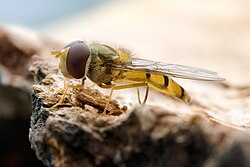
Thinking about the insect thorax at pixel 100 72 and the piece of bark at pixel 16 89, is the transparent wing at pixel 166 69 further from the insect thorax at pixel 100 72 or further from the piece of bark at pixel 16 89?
the piece of bark at pixel 16 89

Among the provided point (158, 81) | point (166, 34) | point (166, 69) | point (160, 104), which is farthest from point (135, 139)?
point (166, 34)

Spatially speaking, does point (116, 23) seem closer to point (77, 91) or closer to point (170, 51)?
point (170, 51)

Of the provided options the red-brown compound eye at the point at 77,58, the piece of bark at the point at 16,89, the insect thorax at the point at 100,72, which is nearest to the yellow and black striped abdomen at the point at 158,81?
the insect thorax at the point at 100,72

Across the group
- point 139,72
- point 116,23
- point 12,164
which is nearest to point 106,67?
point 139,72

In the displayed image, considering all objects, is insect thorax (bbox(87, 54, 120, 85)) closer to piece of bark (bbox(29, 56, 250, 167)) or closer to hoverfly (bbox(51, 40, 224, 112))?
hoverfly (bbox(51, 40, 224, 112))

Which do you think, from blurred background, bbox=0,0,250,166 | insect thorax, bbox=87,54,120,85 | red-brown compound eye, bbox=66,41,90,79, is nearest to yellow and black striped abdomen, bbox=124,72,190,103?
insect thorax, bbox=87,54,120,85

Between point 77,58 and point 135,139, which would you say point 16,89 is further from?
point 135,139

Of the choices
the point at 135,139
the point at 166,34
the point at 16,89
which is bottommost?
the point at 16,89
